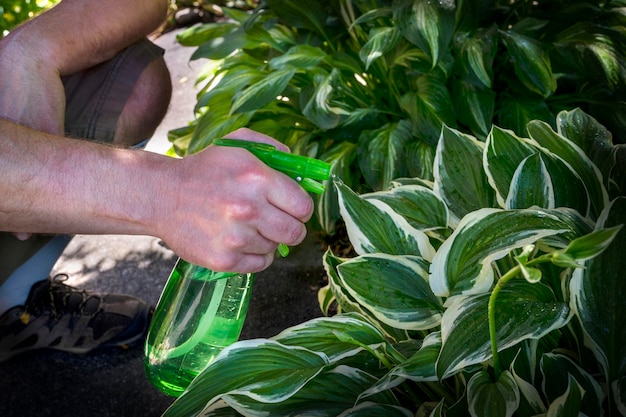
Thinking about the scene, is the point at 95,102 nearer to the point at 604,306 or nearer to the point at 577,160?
the point at 577,160

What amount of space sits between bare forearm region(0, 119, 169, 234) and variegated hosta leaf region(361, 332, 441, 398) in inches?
18.2

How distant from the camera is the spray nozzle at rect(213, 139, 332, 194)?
41.3 inches

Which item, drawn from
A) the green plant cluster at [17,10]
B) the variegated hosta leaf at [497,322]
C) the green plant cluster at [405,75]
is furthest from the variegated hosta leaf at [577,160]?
the green plant cluster at [17,10]

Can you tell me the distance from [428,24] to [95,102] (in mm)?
939

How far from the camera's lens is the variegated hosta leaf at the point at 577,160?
120cm

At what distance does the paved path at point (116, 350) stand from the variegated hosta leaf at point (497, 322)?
3.41 feet

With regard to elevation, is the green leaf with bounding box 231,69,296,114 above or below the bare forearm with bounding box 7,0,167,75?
below

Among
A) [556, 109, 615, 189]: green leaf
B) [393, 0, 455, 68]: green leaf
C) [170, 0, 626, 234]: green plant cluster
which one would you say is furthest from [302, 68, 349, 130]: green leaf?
[556, 109, 615, 189]: green leaf

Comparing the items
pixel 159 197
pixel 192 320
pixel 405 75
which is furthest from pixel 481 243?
pixel 405 75

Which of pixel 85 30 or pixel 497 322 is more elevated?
pixel 85 30

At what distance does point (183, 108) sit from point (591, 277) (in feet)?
9.03

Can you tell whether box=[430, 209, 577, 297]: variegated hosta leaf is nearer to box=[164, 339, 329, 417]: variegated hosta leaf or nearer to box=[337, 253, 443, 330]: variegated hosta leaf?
box=[337, 253, 443, 330]: variegated hosta leaf

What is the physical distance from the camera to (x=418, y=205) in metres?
1.32

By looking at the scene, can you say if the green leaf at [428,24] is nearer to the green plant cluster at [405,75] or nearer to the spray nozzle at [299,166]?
the green plant cluster at [405,75]
